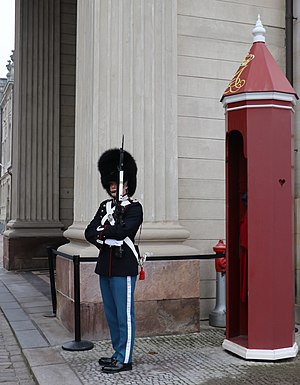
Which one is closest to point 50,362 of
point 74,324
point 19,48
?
point 74,324

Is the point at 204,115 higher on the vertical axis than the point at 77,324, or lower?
higher

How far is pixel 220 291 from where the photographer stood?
6816 millimetres

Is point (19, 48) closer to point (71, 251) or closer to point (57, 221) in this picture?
point (57, 221)

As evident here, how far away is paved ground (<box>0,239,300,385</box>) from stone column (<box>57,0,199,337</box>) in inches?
14.0

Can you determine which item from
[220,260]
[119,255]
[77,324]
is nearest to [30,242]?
[220,260]

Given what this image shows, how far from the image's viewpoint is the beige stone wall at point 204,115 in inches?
279

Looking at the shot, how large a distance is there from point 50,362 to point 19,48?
10.2 m

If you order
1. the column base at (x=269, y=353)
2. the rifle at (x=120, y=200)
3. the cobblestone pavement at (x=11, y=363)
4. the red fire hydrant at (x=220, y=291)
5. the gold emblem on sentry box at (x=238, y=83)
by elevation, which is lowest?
the cobblestone pavement at (x=11, y=363)

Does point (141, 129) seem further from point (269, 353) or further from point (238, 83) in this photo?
point (269, 353)

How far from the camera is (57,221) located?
43.5ft

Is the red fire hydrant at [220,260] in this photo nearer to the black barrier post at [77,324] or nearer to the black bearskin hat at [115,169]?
the black barrier post at [77,324]

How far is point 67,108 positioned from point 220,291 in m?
8.21

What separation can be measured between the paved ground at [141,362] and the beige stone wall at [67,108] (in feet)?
21.9

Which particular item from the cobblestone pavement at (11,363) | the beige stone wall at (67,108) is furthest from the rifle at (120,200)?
the beige stone wall at (67,108)
